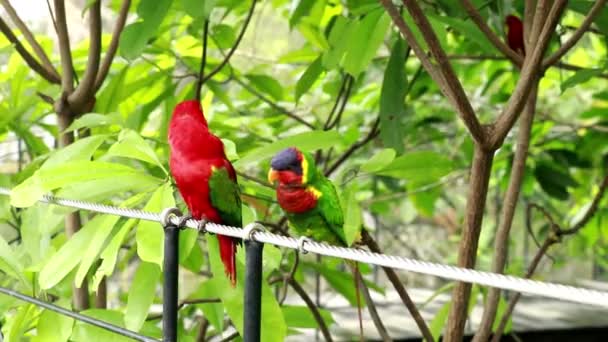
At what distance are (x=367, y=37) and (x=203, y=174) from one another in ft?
0.98

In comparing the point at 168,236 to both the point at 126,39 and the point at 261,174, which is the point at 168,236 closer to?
the point at 126,39

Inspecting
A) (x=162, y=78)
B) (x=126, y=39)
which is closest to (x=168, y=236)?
(x=126, y=39)

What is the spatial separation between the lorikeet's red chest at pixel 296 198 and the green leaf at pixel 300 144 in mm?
61

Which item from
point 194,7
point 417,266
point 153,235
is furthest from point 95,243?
point 417,266

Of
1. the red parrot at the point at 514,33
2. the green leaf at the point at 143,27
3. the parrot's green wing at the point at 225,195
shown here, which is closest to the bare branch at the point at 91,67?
the green leaf at the point at 143,27

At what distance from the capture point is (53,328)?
2.46 feet

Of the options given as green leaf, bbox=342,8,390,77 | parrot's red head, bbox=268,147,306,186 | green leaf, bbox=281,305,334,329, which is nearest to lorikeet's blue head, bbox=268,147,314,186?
parrot's red head, bbox=268,147,306,186

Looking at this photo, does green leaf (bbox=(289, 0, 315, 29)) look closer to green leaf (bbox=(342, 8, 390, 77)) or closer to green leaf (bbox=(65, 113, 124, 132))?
green leaf (bbox=(342, 8, 390, 77))

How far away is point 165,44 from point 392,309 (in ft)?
4.83

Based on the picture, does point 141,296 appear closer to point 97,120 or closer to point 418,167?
point 97,120

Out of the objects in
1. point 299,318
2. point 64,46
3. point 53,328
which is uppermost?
point 64,46

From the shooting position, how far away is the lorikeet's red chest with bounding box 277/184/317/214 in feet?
2.35

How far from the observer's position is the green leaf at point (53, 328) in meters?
0.74

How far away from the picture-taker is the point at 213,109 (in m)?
1.50
